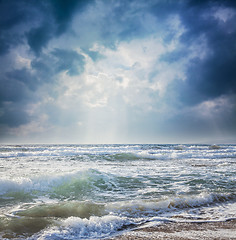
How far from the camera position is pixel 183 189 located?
5.41 m

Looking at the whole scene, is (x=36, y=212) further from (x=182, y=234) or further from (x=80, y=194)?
(x=182, y=234)

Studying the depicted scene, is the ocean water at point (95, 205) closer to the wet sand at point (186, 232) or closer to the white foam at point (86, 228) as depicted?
the white foam at point (86, 228)

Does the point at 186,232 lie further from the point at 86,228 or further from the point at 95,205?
the point at 95,205

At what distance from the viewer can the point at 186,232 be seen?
2.90 m

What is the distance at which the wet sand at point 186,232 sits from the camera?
273 centimetres

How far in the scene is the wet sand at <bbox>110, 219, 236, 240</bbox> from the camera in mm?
2727

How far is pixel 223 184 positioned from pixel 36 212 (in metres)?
5.69

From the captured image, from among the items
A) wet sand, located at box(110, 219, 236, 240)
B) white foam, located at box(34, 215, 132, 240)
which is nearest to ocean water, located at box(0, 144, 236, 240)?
white foam, located at box(34, 215, 132, 240)

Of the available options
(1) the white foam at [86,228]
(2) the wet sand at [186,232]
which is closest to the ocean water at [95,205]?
(1) the white foam at [86,228]

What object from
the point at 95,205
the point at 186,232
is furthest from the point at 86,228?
the point at 186,232

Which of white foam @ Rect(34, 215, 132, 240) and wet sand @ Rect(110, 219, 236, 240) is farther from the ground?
white foam @ Rect(34, 215, 132, 240)

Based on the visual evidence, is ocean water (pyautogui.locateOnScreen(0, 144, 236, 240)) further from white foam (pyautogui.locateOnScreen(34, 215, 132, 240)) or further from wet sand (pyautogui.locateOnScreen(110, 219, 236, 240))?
wet sand (pyautogui.locateOnScreen(110, 219, 236, 240))

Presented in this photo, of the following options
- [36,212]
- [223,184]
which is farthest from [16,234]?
[223,184]

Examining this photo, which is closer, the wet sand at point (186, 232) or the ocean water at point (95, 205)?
the wet sand at point (186, 232)
